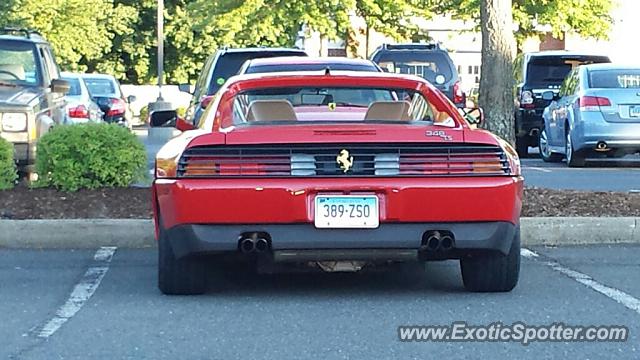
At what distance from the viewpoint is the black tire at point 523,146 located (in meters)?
22.7

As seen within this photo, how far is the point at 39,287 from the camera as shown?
8.13 m

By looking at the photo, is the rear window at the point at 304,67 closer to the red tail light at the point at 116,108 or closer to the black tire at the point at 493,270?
the black tire at the point at 493,270

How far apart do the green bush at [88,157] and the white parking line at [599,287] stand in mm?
3690

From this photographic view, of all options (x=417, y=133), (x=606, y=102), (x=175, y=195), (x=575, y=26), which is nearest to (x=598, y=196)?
(x=417, y=133)

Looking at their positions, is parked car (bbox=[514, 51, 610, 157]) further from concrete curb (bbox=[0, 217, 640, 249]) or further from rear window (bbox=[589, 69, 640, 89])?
concrete curb (bbox=[0, 217, 640, 249])

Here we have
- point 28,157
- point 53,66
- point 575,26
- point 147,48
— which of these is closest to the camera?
point 28,157

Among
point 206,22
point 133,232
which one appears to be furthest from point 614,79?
point 206,22

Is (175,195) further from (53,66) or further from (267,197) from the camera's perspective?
(53,66)

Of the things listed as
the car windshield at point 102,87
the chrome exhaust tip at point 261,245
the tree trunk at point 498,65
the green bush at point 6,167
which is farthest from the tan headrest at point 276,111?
the car windshield at point 102,87

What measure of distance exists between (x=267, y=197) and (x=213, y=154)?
0.38 m

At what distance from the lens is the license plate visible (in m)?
7.08

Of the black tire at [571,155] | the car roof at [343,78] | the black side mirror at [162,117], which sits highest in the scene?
the car roof at [343,78]

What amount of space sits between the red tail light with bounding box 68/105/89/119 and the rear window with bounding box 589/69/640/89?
24.0 ft


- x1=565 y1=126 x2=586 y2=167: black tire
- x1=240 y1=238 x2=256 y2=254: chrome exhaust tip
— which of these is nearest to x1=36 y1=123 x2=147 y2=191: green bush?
x1=240 y1=238 x2=256 y2=254: chrome exhaust tip
